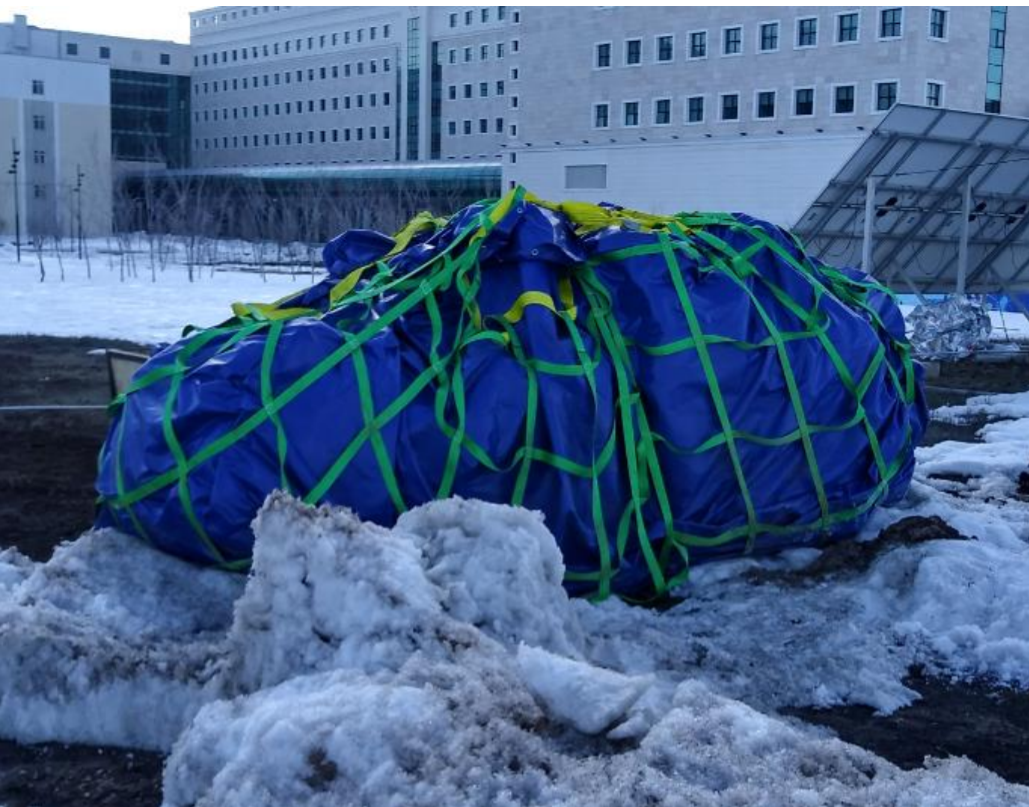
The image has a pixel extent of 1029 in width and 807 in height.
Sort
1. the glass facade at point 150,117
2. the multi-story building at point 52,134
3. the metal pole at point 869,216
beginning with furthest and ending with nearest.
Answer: the glass facade at point 150,117
the multi-story building at point 52,134
the metal pole at point 869,216

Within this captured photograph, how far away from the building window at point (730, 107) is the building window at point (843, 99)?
4.13m

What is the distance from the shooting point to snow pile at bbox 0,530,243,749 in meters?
4.14

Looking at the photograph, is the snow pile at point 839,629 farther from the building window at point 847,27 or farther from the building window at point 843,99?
the building window at point 847,27

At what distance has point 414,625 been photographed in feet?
12.2

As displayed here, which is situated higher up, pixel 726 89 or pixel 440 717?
pixel 726 89

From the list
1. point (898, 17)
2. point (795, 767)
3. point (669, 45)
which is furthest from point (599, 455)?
point (669, 45)

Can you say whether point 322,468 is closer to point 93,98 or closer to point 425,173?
point 425,173

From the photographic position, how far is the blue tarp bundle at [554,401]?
17.3 feet

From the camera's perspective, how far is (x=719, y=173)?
48.1 m

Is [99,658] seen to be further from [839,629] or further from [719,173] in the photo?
[719,173]

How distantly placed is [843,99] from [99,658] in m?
48.2

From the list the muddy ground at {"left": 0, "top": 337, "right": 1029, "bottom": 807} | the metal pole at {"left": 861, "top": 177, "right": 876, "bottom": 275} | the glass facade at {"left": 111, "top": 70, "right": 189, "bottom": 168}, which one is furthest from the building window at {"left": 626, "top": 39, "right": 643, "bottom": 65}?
the muddy ground at {"left": 0, "top": 337, "right": 1029, "bottom": 807}

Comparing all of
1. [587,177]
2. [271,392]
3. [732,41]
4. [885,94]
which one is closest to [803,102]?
[885,94]

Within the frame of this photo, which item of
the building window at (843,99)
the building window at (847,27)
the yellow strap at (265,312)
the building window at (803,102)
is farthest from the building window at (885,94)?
the yellow strap at (265,312)
